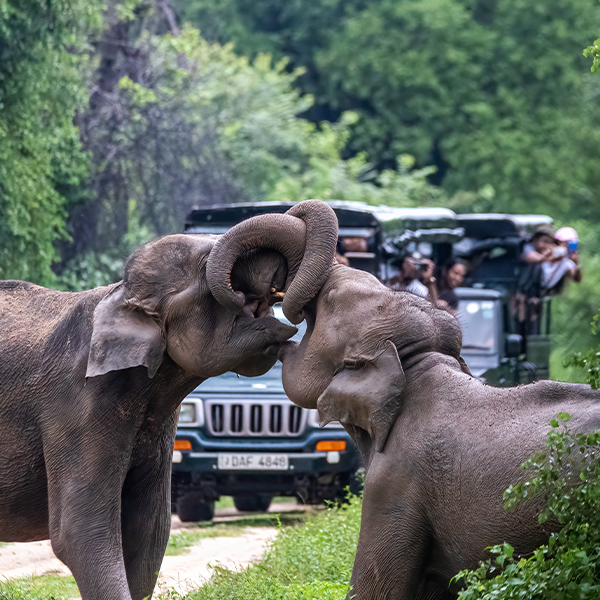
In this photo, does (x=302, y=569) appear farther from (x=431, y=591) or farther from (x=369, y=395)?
(x=369, y=395)

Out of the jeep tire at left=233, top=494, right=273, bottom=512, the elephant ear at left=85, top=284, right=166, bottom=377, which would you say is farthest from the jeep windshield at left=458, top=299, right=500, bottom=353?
the elephant ear at left=85, top=284, right=166, bottom=377

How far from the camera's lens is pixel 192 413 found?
31.9 ft

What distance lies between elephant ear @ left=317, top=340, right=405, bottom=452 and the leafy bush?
0.73 metres

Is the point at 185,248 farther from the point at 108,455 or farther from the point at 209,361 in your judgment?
the point at 108,455

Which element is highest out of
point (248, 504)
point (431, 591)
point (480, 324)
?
point (431, 591)

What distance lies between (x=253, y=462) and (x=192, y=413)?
29.5 inches

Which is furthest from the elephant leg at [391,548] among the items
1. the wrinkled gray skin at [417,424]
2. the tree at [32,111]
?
the tree at [32,111]

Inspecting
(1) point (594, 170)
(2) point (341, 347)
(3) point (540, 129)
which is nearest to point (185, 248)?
(2) point (341, 347)

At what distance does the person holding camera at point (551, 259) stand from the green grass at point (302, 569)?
7.68 meters

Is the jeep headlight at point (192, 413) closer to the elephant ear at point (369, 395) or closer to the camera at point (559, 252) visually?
the elephant ear at point (369, 395)

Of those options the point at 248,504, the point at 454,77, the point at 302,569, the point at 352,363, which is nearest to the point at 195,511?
the point at 248,504

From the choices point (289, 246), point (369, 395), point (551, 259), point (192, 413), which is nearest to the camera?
point (369, 395)

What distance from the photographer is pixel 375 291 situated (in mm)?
4289

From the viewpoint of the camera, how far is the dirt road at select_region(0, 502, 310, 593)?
7.49 m
